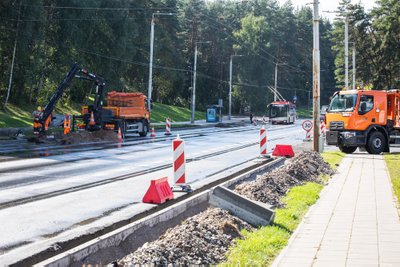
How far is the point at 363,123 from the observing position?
25.2 metres

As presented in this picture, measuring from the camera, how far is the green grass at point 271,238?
263 inches

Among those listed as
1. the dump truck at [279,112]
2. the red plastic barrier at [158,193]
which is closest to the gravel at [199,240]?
the red plastic barrier at [158,193]

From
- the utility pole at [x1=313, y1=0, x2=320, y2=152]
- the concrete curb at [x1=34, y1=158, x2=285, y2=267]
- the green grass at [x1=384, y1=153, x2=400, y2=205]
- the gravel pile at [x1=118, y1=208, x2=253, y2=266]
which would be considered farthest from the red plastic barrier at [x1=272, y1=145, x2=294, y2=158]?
the gravel pile at [x1=118, y1=208, x2=253, y2=266]

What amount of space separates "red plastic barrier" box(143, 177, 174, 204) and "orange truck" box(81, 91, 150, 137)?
76.2ft

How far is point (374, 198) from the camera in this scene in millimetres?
11531

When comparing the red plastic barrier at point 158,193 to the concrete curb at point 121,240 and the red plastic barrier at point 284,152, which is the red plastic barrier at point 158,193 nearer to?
the concrete curb at point 121,240

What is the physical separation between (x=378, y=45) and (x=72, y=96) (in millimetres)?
40507

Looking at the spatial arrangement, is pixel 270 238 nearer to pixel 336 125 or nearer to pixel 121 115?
pixel 336 125

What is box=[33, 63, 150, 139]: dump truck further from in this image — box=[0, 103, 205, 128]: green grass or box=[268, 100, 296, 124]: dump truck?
box=[268, 100, 296, 124]: dump truck

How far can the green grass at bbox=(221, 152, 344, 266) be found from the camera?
21.9 feet

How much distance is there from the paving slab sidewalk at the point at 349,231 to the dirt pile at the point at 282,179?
2.88 ft

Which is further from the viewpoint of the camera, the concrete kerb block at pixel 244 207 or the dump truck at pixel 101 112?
the dump truck at pixel 101 112

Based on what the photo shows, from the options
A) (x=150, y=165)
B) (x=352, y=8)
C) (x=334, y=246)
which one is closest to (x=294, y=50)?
(x=352, y=8)

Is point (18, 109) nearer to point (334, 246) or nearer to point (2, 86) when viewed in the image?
point (2, 86)
